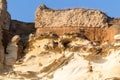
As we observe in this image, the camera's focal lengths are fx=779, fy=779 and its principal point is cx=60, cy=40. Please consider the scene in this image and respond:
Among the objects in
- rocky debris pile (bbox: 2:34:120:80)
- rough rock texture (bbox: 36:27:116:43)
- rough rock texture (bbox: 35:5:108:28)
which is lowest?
rocky debris pile (bbox: 2:34:120:80)

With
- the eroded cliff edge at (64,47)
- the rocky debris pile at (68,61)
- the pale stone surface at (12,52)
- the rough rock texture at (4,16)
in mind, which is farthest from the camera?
the rough rock texture at (4,16)

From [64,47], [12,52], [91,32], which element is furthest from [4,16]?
[91,32]

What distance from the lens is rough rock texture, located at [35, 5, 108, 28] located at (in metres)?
27.3

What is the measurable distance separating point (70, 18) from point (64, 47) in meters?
1.54

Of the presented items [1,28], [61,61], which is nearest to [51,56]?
[61,61]

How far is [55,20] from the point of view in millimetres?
27547

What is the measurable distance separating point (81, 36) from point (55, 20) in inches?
50.2

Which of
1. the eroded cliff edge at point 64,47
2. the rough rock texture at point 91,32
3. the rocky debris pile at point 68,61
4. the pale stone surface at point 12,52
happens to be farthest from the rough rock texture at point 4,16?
the rocky debris pile at point 68,61

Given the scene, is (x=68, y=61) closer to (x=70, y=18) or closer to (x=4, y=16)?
(x=70, y=18)

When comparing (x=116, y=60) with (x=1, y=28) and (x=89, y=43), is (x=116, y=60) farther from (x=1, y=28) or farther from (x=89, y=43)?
(x=1, y=28)

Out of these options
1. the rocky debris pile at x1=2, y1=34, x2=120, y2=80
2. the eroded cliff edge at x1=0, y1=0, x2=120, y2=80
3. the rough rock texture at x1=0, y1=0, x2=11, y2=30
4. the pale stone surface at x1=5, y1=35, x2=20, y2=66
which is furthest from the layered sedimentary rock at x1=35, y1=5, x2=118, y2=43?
the rough rock texture at x1=0, y1=0, x2=11, y2=30

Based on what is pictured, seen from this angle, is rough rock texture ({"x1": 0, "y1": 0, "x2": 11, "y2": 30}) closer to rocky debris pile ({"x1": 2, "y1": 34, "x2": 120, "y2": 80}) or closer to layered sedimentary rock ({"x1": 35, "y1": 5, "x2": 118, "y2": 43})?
layered sedimentary rock ({"x1": 35, "y1": 5, "x2": 118, "y2": 43})

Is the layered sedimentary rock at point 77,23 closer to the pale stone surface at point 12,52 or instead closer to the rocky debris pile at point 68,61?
the rocky debris pile at point 68,61

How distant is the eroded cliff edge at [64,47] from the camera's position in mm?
25641
